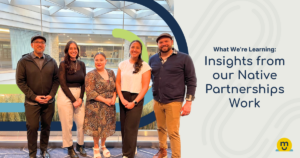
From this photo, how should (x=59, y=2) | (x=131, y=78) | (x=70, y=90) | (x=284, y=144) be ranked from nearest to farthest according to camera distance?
(x=131, y=78) < (x=70, y=90) < (x=284, y=144) < (x=59, y=2)

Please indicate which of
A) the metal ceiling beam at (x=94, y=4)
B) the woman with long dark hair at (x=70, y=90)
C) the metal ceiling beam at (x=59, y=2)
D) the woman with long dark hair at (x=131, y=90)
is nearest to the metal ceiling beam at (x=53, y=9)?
the metal ceiling beam at (x=59, y=2)

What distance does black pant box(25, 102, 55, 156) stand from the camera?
94.4 inches

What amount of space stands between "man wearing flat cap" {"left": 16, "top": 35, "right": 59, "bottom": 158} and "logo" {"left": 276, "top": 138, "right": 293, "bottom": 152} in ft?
12.6

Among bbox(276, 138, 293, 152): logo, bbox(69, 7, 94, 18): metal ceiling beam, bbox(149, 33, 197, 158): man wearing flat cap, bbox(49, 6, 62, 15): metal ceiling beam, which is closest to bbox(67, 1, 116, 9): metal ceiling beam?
bbox(69, 7, 94, 18): metal ceiling beam

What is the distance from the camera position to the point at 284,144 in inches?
123

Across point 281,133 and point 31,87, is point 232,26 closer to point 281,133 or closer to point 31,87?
point 281,133

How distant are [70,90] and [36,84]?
436mm

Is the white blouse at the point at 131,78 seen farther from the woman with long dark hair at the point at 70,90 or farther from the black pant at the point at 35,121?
the black pant at the point at 35,121

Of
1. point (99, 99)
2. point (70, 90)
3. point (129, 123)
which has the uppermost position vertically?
point (70, 90)

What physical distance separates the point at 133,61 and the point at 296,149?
129 inches

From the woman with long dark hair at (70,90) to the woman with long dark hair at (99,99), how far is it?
14 centimetres

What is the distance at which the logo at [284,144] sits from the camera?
312 cm

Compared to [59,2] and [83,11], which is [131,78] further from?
[59,2]

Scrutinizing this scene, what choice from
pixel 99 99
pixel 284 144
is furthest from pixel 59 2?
pixel 284 144
